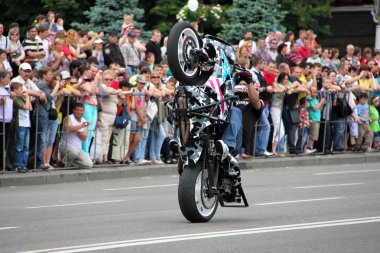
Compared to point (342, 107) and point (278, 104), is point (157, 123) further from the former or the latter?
point (342, 107)

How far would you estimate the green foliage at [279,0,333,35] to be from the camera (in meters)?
39.1

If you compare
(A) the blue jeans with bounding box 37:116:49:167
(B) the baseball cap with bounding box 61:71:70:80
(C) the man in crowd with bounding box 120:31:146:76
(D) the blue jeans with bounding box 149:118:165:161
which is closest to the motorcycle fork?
(A) the blue jeans with bounding box 37:116:49:167

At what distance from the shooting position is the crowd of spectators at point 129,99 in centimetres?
2073

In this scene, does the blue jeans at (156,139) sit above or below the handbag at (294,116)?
below

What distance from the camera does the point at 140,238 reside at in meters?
12.0

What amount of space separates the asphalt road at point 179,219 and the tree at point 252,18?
15.3m

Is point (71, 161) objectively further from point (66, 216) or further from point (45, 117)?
point (66, 216)

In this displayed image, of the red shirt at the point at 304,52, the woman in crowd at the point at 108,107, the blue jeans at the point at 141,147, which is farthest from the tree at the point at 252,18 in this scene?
the woman in crowd at the point at 108,107

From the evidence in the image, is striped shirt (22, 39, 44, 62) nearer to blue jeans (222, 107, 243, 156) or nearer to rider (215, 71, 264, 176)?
rider (215, 71, 264, 176)

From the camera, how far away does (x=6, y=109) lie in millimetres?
20078

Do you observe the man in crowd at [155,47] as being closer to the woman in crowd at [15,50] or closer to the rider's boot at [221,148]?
the woman in crowd at [15,50]

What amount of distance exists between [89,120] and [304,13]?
737 inches

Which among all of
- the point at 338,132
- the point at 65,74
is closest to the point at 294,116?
the point at 338,132

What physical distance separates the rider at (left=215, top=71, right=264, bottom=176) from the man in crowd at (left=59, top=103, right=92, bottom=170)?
23.6 ft
